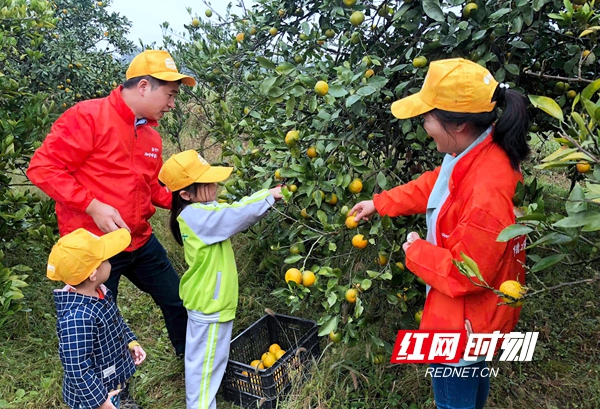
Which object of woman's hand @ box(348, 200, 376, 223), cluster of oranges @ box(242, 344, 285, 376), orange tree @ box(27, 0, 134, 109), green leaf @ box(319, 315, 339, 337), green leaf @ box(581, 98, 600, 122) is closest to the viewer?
green leaf @ box(581, 98, 600, 122)

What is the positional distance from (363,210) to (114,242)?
100 cm

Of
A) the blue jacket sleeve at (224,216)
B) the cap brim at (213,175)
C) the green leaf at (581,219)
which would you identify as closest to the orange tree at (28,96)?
the blue jacket sleeve at (224,216)

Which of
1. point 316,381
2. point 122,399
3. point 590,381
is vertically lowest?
point 590,381

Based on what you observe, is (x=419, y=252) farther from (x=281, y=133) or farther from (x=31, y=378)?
(x=31, y=378)

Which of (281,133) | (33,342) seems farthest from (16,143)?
(281,133)

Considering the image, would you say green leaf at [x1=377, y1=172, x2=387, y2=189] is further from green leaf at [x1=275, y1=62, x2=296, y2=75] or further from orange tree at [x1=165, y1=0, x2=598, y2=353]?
green leaf at [x1=275, y1=62, x2=296, y2=75]

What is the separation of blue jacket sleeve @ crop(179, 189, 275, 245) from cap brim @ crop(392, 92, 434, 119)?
705 mm

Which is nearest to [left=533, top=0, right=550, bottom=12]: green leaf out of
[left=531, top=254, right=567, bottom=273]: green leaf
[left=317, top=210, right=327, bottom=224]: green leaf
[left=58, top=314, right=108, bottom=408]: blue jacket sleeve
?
[left=531, top=254, right=567, bottom=273]: green leaf

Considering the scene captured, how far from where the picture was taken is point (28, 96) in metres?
3.25

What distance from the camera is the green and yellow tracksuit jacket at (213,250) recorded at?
6.70 feet

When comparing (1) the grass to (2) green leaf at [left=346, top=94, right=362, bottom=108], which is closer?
(2) green leaf at [left=346, top=94, right=362, bottom=108]

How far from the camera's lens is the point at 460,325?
4.86 feet

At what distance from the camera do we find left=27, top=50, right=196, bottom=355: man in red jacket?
2.02 m

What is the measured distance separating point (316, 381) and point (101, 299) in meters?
1.15
